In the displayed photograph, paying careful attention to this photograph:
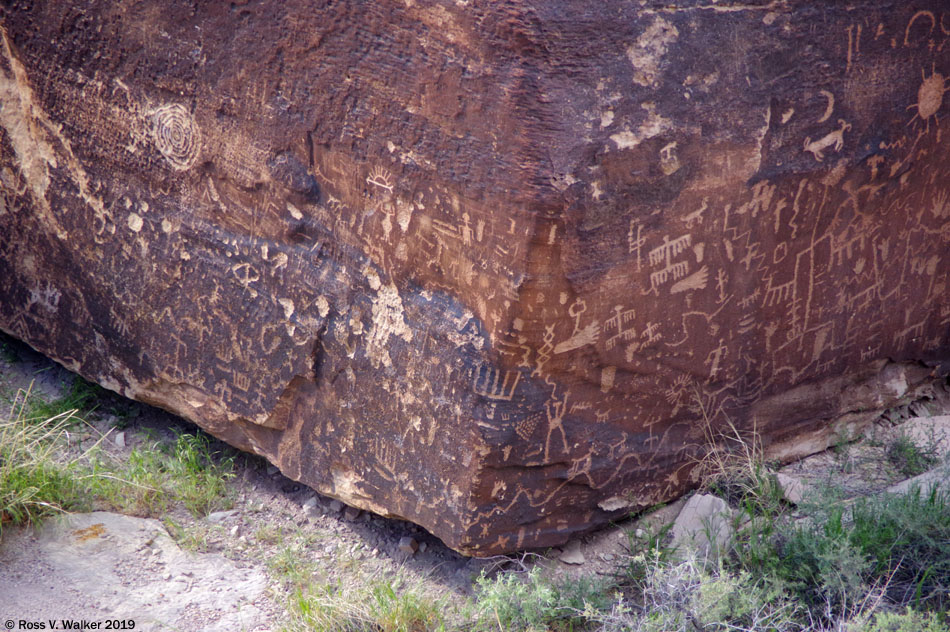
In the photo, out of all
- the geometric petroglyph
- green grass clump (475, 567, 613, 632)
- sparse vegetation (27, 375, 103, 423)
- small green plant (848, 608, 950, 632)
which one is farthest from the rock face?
small green plant (848, 608, 950, 632)

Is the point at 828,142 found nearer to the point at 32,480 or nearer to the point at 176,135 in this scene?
the point at 176,135

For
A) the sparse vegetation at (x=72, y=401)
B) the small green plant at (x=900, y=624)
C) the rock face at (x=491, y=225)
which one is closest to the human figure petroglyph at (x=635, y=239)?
the rock face at (x=491, y=225)

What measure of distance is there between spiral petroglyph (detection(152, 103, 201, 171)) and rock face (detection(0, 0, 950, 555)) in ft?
0.04

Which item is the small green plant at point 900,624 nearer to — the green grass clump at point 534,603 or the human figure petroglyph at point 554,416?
the green grass clump at point 534,603

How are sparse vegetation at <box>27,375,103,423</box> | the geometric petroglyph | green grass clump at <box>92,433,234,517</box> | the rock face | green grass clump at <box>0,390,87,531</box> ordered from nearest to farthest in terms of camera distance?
the rock face, the geometric petroglyph, green grass clump at <box>0,390,87,531</box>, green grass clump at <box>92,433,234,517</box>, sparse vegetation at <box>27,375,103,423</box>

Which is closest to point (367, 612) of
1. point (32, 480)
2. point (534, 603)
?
point (534, 603)

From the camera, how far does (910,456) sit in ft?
9.93

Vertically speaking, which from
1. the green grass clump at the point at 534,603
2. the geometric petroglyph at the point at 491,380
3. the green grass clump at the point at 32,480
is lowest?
the green grass clump at the point at 534,603

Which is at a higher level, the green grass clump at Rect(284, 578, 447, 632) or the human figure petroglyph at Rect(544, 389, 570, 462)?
the human figure petroglyph at Rect(544, 389, 570, 462)

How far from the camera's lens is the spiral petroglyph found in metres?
2.74

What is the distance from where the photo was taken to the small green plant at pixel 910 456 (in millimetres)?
3000

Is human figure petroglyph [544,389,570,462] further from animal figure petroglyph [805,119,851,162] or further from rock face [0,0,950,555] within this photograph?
animal figure petroglyph [805,119,851,162]

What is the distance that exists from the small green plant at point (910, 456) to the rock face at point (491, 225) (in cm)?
18

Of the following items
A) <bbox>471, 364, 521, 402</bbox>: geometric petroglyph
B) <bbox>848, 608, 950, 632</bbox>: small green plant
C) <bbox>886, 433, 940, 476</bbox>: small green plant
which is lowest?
<bbox>886, 433, 940, 476</bbox>: small green plant
